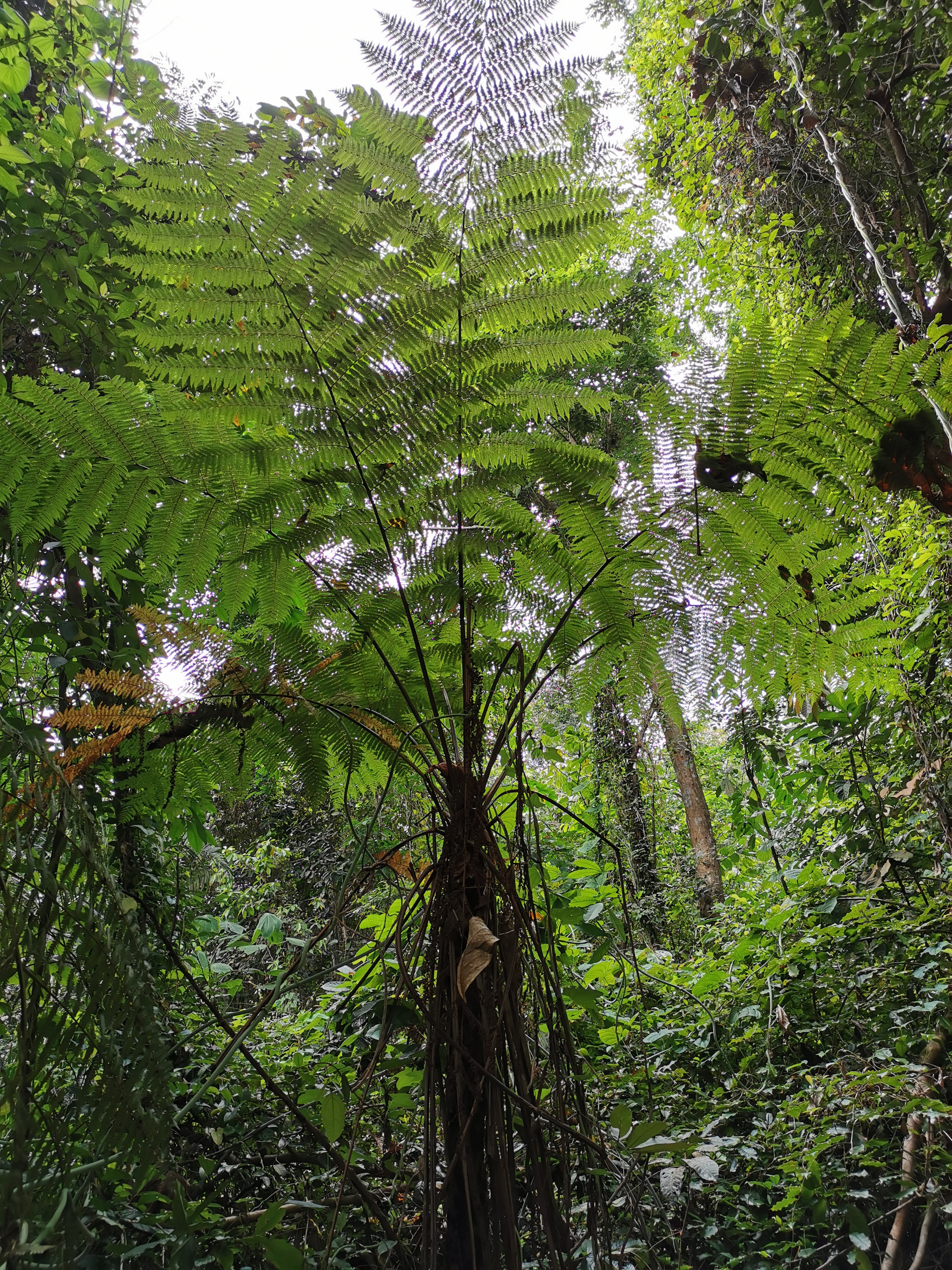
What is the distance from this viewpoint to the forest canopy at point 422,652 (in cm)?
85

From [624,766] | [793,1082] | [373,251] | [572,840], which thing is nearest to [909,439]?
[373,251]

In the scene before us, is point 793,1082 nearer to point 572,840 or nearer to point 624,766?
point 572,840

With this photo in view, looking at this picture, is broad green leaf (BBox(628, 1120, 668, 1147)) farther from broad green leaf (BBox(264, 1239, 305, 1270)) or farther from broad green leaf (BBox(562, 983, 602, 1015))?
broad green leaf (BBox(562, 983, 602, 1015))

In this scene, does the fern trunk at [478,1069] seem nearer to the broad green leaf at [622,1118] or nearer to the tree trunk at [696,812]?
the broad green leaf at [622,1118]

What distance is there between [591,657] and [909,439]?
647 millimetres

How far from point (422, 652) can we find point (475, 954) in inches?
18.9

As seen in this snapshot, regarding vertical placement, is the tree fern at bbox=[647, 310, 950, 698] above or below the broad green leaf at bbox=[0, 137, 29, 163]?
below

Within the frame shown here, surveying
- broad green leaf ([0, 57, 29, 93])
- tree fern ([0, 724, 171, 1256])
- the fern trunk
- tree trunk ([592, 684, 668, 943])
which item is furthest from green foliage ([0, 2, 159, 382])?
tree trunk ([592, 684, 668, 943])

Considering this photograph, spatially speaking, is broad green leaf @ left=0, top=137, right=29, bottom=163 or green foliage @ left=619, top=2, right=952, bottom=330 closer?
broad green leaf @ left=0, top=137, right=29, bottom=163

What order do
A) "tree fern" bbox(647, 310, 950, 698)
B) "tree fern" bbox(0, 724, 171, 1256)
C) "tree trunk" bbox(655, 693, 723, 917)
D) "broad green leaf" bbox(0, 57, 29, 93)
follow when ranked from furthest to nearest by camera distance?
1. "tree trunk" bbox(655, 693, 723, 917)
2. "broad green leaf" bbox(0, 57, 29, 93)
3. "tree fern" bbox(647, 310, 950, 698)
4. "tree fern" bbox(0, 724, 171, 1256)

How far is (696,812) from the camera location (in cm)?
684

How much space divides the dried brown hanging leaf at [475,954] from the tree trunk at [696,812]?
5431 mm

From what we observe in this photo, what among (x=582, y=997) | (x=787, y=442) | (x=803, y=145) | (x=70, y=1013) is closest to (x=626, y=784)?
(x=803, y=145)

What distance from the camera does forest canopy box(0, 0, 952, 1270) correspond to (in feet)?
2.78
